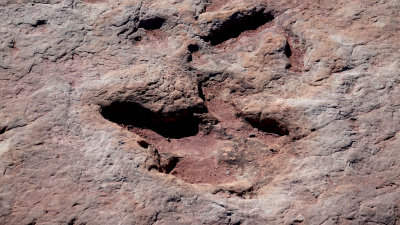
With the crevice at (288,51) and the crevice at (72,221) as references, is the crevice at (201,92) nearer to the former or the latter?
the crevice at (288,51)

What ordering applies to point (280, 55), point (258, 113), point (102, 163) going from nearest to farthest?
point (102, 163) → point (258, 113) → point (280, 55)

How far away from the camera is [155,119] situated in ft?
12.5

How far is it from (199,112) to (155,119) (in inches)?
13.9

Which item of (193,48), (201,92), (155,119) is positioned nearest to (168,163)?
(155,119)

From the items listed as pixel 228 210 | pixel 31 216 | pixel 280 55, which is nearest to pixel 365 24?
pixel 280 55

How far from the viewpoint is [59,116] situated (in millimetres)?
3584

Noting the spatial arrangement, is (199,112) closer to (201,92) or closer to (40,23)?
(201,92)

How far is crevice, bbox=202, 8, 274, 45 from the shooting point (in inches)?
171

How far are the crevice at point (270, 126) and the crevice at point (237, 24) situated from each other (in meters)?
0.89

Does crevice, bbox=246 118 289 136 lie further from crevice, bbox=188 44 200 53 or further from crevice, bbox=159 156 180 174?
crevice, bbox=188 44 200 53

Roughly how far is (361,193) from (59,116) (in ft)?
7.18

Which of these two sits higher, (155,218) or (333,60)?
(333,60)

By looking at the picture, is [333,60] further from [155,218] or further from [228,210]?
[155,218]

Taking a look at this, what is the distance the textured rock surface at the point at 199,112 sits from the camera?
3227 millimetres
